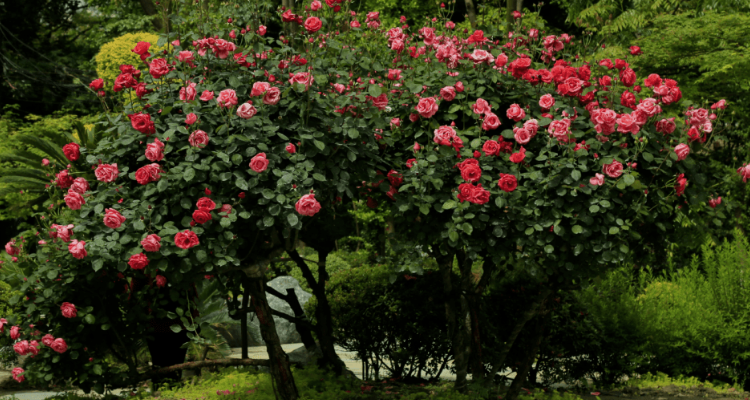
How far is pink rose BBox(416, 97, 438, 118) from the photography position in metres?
3.68

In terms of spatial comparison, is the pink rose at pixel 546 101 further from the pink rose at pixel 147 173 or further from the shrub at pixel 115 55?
the shrub at pixel 115 55

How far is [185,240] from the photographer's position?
3.27 m

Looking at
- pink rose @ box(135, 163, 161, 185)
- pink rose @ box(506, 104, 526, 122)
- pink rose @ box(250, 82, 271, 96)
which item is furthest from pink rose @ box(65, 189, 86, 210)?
pink rose @ box(506, 104, 526, 122)

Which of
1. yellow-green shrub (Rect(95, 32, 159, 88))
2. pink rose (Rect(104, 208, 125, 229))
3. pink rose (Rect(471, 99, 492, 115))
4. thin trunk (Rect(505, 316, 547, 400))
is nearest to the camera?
pink rose (Rect(104, 208, 125, 229))

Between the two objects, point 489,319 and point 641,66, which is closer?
point 489,319

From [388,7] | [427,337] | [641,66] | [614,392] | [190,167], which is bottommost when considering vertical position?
[614,392]

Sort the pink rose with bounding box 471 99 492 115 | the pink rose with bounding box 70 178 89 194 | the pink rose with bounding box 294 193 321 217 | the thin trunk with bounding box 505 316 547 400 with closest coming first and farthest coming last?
the pink rose with bounding box 294 193 321 217 → the pink rose with bounding box 70 178 89 194 → the pink rose with bounding box 471 99 492 115 → the thin trunk with bounding box 505 316 547 400

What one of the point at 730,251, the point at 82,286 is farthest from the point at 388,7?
the point at 82,286

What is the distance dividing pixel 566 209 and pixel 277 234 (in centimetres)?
179

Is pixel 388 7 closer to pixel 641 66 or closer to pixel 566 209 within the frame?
pixel 641 66

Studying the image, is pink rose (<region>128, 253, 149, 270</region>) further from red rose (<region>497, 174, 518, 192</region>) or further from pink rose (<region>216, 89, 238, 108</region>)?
red rose (<region>497, 174, 518, 192</region>)

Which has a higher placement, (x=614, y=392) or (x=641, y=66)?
(x=641, y=66)

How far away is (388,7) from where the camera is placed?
1925 centimetres

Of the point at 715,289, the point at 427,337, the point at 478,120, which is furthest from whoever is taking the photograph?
the point at 715,289
